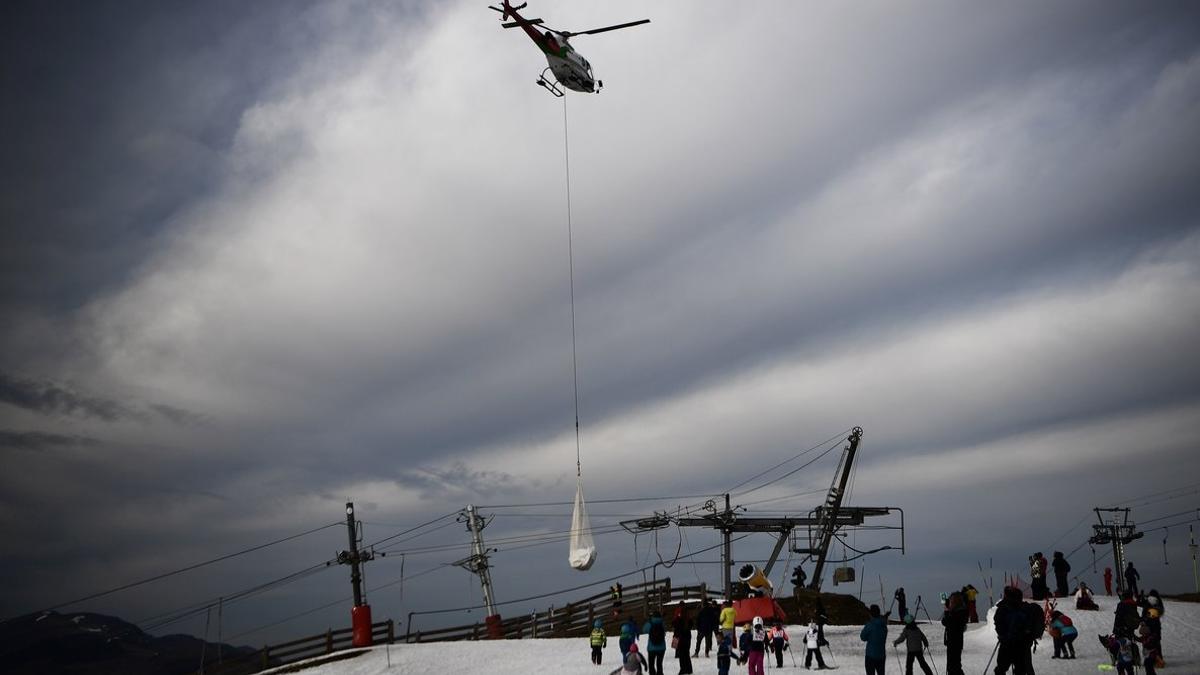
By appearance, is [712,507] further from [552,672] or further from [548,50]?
[548,50]

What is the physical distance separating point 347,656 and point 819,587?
19.9m

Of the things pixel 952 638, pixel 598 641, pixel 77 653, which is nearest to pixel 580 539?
pixel 598 641

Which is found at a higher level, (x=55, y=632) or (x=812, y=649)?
(x=812, y=649)

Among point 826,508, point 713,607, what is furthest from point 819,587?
point 713,607

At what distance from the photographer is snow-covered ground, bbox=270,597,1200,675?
23578 mm

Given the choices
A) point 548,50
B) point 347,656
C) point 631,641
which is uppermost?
point 548,50

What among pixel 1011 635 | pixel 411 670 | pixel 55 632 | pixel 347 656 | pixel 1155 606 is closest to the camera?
pixel 1011 635

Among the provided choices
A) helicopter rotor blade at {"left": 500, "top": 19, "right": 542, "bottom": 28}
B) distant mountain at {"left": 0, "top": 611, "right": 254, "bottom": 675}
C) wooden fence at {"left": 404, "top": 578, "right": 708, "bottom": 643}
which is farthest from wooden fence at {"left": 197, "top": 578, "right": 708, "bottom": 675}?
distant mountain at {"left": 0, "top": 611, "right": 254, "bottom": 675}

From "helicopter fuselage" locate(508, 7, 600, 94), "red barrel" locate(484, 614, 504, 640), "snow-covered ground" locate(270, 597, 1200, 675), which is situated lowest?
"red barrel" locate(484, 614, 504, 640)

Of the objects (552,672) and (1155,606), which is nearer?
(1155,606)

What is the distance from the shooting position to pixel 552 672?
89.2 ft

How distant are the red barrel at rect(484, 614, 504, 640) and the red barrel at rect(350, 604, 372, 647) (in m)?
4.95

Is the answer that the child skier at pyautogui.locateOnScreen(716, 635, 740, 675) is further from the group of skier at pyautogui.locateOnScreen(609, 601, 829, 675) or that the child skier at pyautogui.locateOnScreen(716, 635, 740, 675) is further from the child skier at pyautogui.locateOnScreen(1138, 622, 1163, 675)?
the child skier at pyautogui.locateOnScreen(1138, 622, 1163, 675)

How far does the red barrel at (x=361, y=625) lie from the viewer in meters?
37.8
